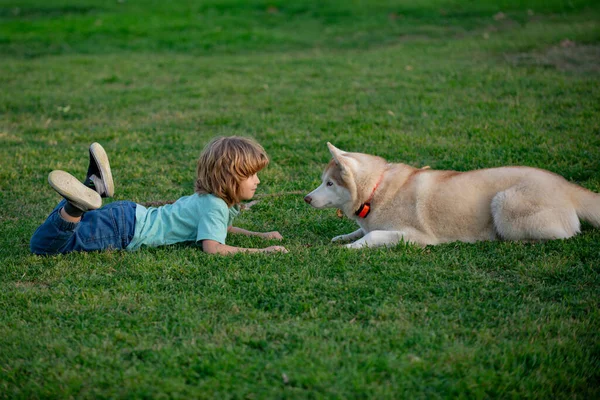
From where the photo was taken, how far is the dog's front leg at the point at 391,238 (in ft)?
19.1

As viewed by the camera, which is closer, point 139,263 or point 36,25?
point 139,263

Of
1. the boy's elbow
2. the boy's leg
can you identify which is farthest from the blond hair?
the boy's leg

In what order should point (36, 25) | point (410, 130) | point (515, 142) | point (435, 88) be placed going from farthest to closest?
1. point (36, 25)
2. point (435, 88)
3. point (410, 130)
4. point (515, 142)

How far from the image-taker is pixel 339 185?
6.05m

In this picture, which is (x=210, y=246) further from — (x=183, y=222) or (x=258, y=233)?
(x=258, y=233)

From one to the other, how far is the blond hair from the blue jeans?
0.72 meters

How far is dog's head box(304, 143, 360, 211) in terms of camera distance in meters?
5.97

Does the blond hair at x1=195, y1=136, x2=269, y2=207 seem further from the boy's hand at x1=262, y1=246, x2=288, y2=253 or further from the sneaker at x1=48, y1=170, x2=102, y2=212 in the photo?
the sneaker at x1=48, y1=170, x2=102, y2=212

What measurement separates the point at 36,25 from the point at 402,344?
1951 centimetres

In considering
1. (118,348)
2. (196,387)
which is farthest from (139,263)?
(196,387)

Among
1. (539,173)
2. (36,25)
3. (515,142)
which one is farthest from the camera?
(36,25)

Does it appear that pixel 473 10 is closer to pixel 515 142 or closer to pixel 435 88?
pixel 435 88

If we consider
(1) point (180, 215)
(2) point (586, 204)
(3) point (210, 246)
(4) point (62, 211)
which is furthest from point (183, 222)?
(2) point (586, 204)

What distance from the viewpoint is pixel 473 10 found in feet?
68.2
